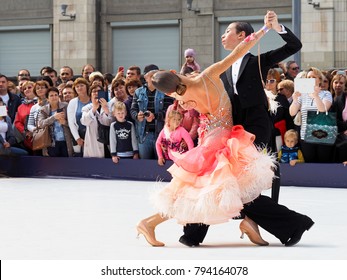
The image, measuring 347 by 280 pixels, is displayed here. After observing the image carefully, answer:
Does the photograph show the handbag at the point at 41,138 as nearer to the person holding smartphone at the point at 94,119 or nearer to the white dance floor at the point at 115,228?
the person holding smartphone at the point at 94,119

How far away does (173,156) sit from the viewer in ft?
27.3

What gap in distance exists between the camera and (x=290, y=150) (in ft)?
48.1

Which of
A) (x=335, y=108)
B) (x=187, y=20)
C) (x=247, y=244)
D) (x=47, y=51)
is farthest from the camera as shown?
(x=47, y=51)

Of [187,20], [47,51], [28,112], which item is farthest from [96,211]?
[47,51]

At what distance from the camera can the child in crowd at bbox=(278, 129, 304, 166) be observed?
14508 millimetres

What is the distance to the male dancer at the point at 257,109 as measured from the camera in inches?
324

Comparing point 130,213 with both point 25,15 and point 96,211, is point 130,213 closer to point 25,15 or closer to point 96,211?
point 96,211

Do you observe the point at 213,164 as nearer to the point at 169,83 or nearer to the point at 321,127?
the point at 169,83

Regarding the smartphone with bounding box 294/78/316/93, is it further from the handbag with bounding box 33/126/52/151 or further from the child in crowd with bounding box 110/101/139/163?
the handbag with bounding box 33/126/52/151

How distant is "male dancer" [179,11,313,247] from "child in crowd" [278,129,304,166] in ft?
19.2

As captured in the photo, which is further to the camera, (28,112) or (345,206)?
(28,112)

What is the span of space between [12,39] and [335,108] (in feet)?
60.2

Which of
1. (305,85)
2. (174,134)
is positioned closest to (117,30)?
(174,134)

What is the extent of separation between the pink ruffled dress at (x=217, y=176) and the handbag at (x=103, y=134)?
7.52 meters
